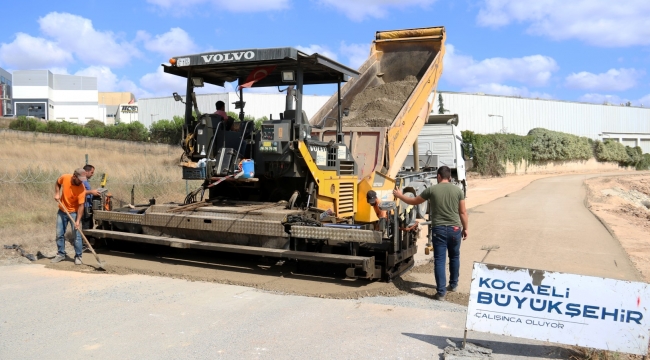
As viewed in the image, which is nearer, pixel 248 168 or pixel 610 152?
pixel 248 168

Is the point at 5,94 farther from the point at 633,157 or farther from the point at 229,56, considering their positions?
the point at 633,157

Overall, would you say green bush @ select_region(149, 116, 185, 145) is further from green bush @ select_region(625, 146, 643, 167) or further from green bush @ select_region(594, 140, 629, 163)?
green bush @ select_region(625, 146, 643, 167)

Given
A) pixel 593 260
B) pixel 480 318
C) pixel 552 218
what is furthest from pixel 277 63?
pixel 552 218

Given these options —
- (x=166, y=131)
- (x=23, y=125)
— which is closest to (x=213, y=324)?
(x=23, y=125)

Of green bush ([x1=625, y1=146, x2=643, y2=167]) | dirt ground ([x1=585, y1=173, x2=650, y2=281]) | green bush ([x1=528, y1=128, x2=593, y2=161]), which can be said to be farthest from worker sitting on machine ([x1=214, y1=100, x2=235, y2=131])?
green bush ([x1=625, y1=146, x2=643, y2=167])

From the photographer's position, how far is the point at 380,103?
11.3m

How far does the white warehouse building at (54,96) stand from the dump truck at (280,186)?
61501mm

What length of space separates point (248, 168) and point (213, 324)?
119 inches

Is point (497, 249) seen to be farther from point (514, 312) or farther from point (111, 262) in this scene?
point (111, 262)

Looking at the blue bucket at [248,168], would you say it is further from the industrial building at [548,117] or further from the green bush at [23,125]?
the industrial building at [548,117]

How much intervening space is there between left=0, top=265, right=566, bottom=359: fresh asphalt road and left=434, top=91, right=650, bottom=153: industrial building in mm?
41348

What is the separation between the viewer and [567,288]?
15.5 ft

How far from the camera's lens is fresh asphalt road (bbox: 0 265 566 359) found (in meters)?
4.78

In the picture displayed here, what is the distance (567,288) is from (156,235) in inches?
233
